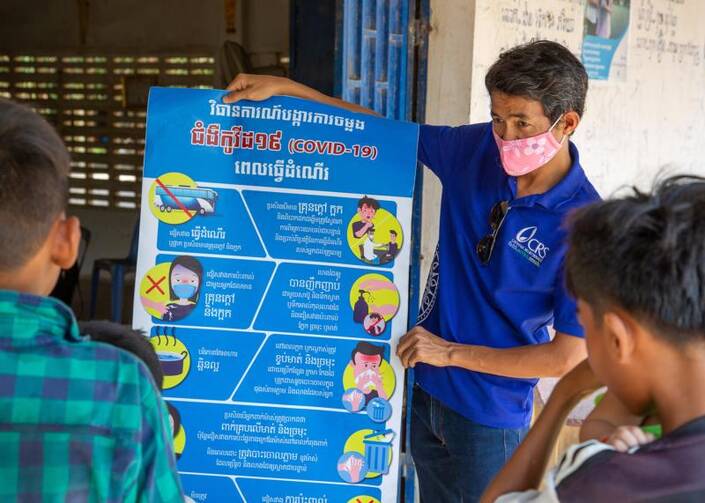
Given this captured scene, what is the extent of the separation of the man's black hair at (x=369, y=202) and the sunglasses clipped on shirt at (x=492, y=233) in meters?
0.35

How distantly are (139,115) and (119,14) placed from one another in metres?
0.95

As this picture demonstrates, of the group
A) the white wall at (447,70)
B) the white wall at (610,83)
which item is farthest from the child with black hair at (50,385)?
the white wall at (447,70)

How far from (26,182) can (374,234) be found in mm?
1392

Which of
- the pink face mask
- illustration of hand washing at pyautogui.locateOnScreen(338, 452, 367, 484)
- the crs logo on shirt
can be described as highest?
the pink face mask

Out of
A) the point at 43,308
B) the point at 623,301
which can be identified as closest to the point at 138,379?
the point at 43,308

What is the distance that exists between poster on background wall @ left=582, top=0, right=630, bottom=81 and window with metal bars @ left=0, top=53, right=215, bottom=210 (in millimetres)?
A: 4843

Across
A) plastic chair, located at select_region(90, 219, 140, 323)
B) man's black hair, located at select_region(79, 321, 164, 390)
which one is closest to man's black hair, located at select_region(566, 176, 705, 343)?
man's black hair, located at select_region(79, 321, 164, 390)

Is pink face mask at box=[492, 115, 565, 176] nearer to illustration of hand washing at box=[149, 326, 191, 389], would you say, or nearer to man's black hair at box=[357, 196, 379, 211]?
man's black hair at box=[357, 196, 379, 211]

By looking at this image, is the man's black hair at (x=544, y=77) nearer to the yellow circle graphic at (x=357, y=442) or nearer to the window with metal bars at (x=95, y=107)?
the yellow circle graphic at (x=357, y=442)

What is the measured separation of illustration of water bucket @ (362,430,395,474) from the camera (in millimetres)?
2432

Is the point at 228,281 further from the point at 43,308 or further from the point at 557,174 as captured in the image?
the point at 43,308

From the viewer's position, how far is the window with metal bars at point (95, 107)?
27.0 ft

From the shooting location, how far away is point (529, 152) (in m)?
2.12

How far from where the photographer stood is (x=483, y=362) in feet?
7.06
